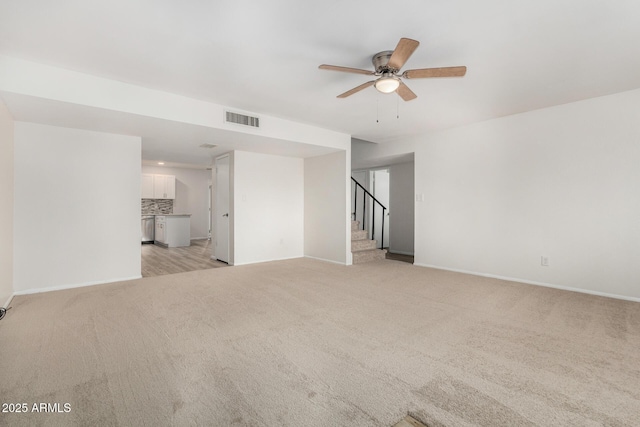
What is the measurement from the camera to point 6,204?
3.41 m

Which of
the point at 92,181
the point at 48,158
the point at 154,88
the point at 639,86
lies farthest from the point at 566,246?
the point at 48,158

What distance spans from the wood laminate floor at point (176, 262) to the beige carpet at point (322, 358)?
1412mm

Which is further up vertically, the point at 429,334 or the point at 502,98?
the point at 502,98

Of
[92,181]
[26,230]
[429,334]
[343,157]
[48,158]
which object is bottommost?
[429,334]

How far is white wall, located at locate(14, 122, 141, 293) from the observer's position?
150 inches

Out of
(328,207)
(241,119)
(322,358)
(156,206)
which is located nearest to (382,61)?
(241,119)

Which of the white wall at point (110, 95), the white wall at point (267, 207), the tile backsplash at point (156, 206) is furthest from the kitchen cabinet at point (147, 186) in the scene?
the white wall at point (110, 95)

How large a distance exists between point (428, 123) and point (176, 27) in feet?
13.0

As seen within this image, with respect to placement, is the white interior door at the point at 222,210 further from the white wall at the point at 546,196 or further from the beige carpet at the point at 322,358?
the white wall at the point at 546,196

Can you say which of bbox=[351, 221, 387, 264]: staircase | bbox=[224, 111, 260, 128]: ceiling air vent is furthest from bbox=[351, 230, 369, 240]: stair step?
bbox=[224, 111, 260, 128]: ceiling air vent

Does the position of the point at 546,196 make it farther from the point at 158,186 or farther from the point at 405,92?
the point at 158,186

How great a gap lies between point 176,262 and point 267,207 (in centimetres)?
219

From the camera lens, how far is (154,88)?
352cm

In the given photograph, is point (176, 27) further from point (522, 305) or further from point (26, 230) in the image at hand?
point (522, 305)
